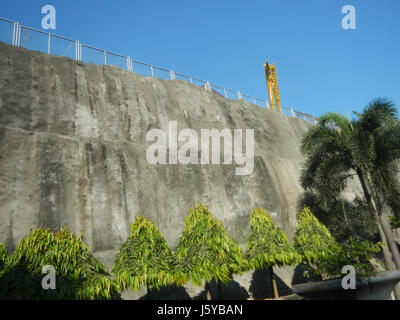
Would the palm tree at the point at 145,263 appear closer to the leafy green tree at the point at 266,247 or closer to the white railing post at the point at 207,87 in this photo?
the leafy green tree at the point at 266,247

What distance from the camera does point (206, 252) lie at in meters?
10.1

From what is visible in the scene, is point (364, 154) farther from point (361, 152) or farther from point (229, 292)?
point (229, 292)

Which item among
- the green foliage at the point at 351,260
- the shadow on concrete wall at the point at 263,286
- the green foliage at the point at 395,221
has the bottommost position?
the shadow on concrete wall at the point at 263,286

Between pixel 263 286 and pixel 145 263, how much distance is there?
7.49 meters

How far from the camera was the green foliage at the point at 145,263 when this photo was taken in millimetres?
9211

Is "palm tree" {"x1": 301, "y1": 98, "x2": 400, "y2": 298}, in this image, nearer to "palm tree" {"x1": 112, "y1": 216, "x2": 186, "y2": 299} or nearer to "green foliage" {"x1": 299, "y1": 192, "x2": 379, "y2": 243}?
"green foliage" {"x1": 299, "y1": 192, "x2": 379, "y2": 243}

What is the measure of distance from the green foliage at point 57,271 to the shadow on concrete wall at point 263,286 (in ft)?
24.9

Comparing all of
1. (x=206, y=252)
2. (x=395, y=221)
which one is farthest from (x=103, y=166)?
(x=395, y=221)

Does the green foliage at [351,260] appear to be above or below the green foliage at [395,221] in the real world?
below

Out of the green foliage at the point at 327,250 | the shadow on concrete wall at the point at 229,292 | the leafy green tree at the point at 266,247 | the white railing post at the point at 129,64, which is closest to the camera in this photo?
the green foliage at the point at 327,250

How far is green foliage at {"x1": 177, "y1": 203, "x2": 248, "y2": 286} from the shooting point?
9.87m

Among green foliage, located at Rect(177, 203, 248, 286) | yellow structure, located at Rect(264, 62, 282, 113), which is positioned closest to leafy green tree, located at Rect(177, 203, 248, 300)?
green foliage, located at Rect(177, 203, 248, 286)

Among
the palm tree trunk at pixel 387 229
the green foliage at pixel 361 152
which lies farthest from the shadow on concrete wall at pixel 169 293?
the palm tree trunk at pixel 387 229

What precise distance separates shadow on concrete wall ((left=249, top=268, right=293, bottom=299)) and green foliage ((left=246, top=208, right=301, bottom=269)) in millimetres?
3256
